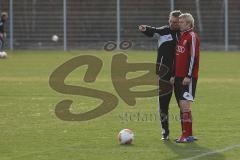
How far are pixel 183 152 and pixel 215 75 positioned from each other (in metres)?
16.0

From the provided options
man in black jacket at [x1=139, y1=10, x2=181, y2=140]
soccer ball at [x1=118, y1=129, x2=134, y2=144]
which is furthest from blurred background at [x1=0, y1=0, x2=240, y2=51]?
soccer ball at [x1=118, y1=129, x2=134, y2=144]

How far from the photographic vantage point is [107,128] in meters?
13.7

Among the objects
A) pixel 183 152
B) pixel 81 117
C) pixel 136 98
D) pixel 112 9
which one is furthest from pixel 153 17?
pixel 183 152

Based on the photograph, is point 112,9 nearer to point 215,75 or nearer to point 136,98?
point 215,75

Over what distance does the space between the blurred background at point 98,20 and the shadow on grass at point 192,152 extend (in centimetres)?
3529

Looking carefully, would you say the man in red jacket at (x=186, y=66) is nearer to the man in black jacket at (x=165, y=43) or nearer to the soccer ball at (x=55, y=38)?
the man in black jacket at (x=165, y=43)

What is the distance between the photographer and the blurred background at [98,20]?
47156mm

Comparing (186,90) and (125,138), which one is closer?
(125,138)

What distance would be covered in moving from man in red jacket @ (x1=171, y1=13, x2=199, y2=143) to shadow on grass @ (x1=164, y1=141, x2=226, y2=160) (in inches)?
10.8

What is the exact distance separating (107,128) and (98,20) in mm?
34375

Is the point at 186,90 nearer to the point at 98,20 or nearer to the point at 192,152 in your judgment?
the point at 192,152

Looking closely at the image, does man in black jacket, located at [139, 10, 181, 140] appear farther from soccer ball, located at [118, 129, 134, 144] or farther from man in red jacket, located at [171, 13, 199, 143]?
soccer ball, located at [118, 129, 134, 144]

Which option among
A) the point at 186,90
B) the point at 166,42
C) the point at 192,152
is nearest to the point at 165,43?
the point at 166,42

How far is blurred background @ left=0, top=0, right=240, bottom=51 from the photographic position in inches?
1857
